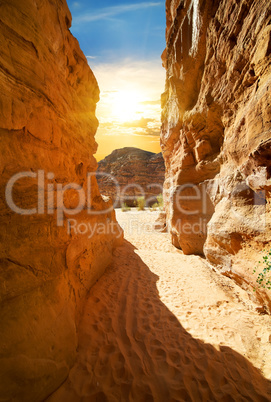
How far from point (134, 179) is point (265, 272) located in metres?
29.1

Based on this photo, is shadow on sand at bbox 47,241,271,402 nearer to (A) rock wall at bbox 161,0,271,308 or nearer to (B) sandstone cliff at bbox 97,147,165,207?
(A) rock wall at bbox 161,0,271,308

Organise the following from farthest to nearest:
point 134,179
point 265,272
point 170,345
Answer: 1. point 134,179
2. point 265,272
3. point 170,345

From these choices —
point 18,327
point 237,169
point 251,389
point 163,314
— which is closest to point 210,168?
point 237,169

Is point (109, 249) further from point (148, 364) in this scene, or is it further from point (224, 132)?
point (224, 132)

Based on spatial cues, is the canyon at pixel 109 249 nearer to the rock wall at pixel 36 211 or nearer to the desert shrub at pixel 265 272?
the rock wall at pixel 36 211

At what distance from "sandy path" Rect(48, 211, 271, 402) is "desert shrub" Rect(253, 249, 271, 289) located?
0.63 metres

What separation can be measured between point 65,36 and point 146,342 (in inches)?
275

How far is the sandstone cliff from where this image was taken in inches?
1208

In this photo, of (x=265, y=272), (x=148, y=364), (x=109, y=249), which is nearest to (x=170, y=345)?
(x=148, y=364)

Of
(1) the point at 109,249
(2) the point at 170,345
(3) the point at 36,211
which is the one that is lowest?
(2) the point at 170,345

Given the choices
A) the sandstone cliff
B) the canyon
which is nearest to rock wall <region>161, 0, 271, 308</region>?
the canyon

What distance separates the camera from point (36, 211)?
7.86ft

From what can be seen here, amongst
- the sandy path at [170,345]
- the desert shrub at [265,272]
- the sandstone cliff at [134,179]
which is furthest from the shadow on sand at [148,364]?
the sandstone cliff at [134,179]

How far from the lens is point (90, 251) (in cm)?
425
